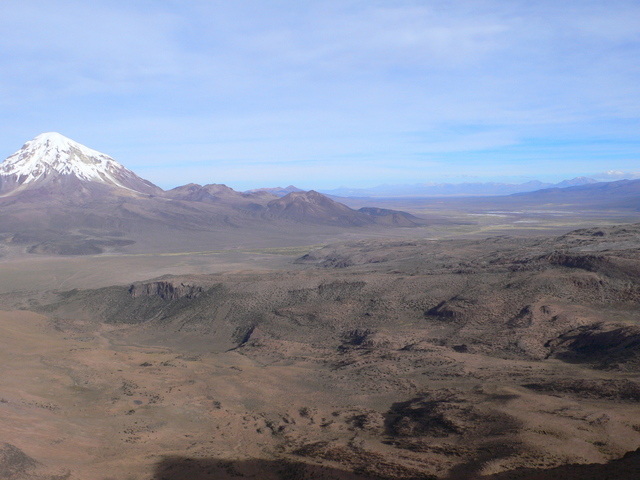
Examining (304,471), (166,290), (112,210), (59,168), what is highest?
(59,168)

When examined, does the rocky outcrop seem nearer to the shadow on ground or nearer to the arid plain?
the arid plain

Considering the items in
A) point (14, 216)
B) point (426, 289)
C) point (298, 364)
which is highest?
point (14, 216)

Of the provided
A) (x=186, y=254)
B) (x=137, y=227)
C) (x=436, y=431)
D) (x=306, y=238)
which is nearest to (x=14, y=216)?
(x=137, y=227)

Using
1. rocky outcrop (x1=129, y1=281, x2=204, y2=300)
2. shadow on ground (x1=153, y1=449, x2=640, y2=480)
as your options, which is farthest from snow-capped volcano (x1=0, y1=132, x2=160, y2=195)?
shadow on ground (x1=153, y1=449, x2=640, y2=480)

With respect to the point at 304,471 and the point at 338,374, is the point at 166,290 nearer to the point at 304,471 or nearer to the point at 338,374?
the point at 338,374

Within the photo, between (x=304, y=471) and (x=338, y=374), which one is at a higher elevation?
(x=304, y=471)

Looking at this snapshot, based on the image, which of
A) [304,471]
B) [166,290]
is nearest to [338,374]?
[304,471]

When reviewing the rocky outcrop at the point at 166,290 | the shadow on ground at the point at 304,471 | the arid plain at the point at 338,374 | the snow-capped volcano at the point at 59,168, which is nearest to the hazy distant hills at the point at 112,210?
the snow-capped volcano at the point at 59,168

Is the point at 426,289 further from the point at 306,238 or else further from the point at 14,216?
the point at 14,216
